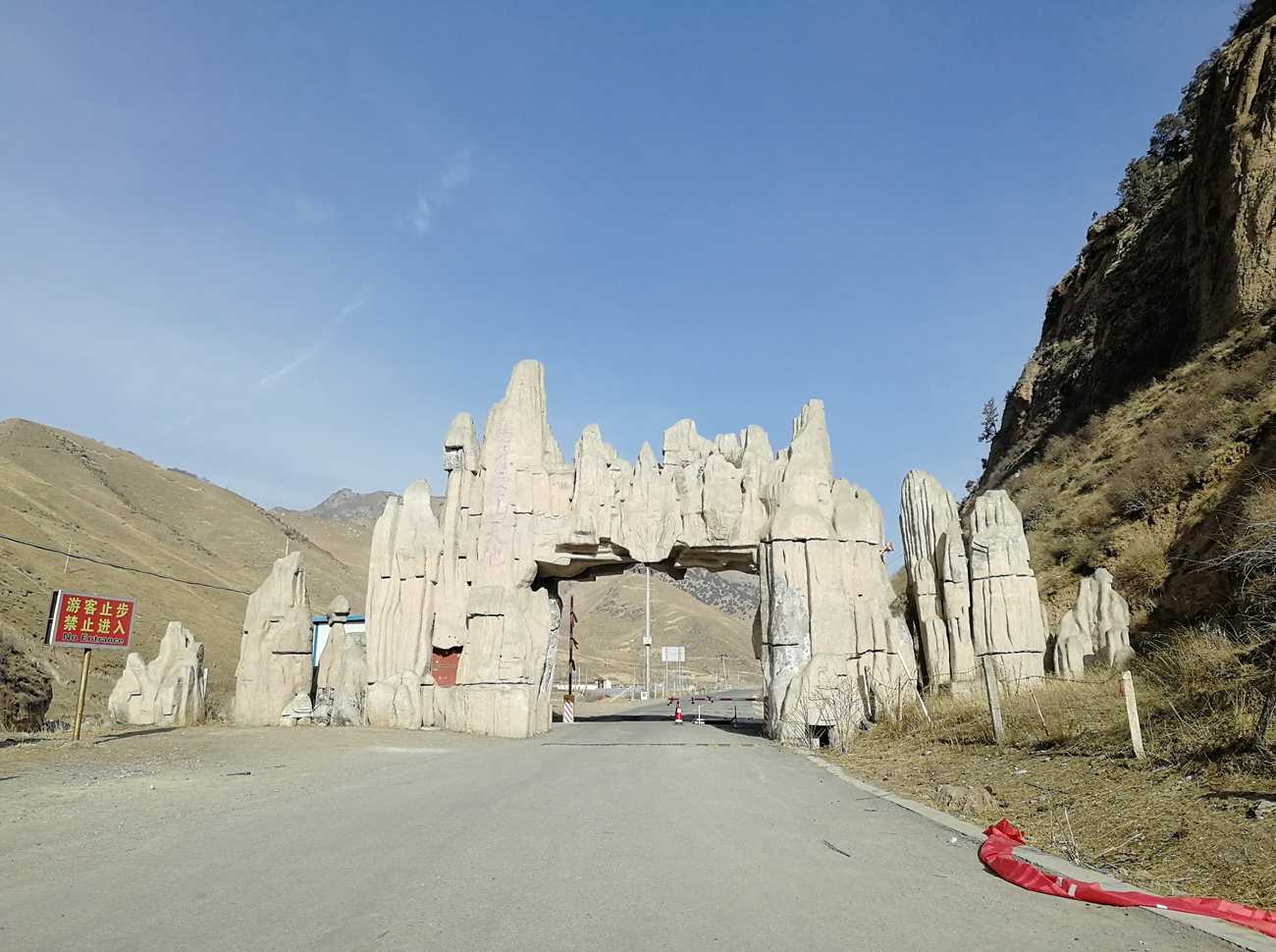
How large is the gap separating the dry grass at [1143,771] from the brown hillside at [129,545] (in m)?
28.2

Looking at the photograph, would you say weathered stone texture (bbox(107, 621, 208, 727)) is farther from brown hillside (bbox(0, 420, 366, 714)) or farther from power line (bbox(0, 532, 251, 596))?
power line (bbox(0, 532, 251, 596))

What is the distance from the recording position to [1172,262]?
1415 inches

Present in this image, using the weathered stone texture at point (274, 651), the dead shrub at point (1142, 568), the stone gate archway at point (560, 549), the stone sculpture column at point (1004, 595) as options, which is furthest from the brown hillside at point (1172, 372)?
the weathered stone texture at point (274, 651)

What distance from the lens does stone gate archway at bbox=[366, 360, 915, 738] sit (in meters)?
22.1

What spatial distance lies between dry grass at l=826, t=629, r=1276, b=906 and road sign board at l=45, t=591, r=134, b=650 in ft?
48.3

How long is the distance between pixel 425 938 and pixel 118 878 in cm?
279

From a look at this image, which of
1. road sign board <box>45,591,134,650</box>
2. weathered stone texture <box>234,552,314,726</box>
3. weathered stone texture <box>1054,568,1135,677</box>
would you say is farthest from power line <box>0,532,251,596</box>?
weathered stone texture <box>1054,568,1135,677</box>

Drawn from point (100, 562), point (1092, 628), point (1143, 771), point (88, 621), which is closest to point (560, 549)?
point (88, 621)

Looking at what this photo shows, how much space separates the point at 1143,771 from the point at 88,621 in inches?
715

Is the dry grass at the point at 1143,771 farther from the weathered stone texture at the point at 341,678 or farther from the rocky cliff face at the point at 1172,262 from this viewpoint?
the rocky cliff face at the point at 1172,262

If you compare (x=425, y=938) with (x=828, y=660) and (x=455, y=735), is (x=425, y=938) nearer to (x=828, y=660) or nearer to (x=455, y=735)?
(x=828, y=660)

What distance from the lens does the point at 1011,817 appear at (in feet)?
27.9

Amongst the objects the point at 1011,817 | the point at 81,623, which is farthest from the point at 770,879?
the point at 81,623

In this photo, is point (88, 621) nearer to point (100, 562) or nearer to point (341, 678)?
point (341, 678)
